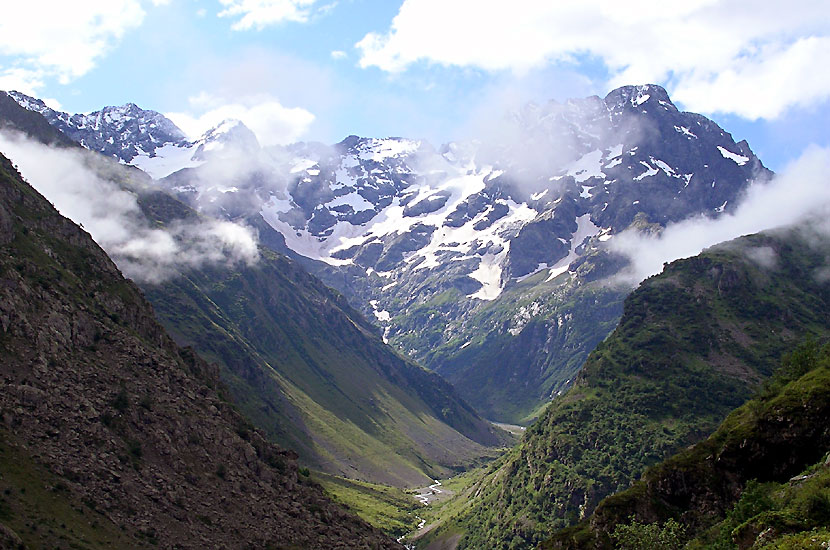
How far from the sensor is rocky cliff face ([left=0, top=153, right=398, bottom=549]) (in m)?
85.2

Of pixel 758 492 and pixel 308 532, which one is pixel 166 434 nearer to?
pixel 308 532

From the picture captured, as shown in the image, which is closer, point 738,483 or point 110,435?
point 738,483

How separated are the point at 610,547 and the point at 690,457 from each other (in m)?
18.6

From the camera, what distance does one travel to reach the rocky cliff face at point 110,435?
85.2 metres

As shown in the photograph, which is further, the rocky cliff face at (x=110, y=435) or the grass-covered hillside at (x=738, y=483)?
the rocky cliff face at (x=110, y=435)

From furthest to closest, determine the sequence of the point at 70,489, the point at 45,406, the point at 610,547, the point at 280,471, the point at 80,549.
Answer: the point at 280,471 < the point at 610,547 < the point at 45,406 < the point at 70,489 < the point at 80,549

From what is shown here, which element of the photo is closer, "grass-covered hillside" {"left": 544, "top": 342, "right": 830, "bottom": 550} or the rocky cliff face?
"grass-covered hillside" {"left": 544, "top": 342, "right": 830, "bottom": 550}

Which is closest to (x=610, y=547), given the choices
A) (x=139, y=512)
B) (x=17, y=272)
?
(x=139, y=512)

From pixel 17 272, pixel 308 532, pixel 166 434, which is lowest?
pixel 308 532

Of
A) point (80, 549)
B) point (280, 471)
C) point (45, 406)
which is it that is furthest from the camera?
point (280, 471)

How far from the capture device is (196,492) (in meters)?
99.4

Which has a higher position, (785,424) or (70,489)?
(785,424)

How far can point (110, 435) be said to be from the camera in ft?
316

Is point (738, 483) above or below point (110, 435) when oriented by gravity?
above
